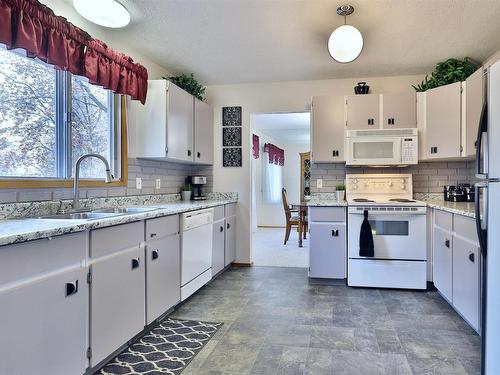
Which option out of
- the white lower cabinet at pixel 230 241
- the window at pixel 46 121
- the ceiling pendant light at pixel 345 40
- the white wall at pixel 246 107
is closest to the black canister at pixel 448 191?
the white wall at pixel 246 107

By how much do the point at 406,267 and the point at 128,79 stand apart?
10.0ft

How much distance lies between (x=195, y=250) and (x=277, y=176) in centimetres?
575

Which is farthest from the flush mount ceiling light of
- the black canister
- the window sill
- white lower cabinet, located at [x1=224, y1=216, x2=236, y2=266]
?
the black canister

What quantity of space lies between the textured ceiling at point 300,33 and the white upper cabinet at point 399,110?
1.08 feet

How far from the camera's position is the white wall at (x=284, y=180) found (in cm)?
805

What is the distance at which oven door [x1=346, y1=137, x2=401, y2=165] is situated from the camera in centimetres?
364

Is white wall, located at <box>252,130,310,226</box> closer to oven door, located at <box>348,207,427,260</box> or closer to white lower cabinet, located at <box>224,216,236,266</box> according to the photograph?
white lower cabinet, located at <box>224,216,236,266</box>

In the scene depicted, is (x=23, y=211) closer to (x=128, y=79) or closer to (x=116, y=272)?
(x=116, y=272)

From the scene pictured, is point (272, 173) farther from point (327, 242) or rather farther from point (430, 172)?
point (327, 242)

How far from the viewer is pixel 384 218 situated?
3.42 m

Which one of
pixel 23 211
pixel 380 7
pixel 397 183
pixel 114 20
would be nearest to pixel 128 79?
pixel 114 20

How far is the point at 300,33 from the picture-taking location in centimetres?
289

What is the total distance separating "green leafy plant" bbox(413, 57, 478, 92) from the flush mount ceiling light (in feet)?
9.68

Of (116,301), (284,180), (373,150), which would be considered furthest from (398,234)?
(284,180)
